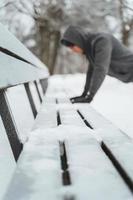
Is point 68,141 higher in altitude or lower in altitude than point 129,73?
higher

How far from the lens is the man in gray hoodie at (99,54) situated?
4997mm

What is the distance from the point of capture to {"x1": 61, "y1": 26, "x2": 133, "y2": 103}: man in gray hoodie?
16.4 feet

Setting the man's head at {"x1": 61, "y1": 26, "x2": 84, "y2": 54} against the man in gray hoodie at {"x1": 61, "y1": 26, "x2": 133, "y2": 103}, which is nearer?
the man in gray hoodie at {"x1": 61, "y1": 26, "x2": 133, "y2": 103}

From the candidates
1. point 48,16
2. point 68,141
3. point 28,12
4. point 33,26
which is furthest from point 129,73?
point 33,26

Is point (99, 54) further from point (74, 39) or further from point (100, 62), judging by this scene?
point (74, 39)

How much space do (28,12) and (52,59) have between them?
7420 millimetres

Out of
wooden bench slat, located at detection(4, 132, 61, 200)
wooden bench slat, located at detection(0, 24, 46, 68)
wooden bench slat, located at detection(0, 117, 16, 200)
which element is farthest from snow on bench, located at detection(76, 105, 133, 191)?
wooden bench slat, located at detection(0, 24, 46, 68)

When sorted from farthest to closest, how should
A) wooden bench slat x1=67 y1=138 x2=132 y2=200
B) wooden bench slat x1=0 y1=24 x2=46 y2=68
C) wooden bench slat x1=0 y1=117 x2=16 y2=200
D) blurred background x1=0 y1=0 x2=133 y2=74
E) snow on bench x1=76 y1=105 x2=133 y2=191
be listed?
blurred background x1=0 y1=0 x2=133 y2=74 < wooden bench slat x1=0 y1=24 x2=46 y2=68 < wooden bench slat x1=0 y1=117 x2=16 y2=200 < snow on bench x1=76 y1=105 x2=133 y2=191 < wooden bench slat x1=67 y1=138 x2=132 y2=200

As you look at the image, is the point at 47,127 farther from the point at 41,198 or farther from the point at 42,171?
the point at 41,198

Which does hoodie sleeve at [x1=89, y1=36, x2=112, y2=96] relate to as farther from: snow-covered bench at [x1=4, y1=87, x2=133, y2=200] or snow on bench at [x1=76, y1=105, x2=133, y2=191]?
snow-covered bench at [x1=4, y1=87, x2=133, y2=200]

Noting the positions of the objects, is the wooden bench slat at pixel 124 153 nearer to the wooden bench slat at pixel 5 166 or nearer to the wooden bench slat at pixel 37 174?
the wooden bench slat at pixel 37 174

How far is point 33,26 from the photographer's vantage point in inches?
942

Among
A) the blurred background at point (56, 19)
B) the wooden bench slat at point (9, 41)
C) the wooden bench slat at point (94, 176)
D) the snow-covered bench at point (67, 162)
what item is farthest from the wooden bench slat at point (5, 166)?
A: the blurred background at point (56, 19)

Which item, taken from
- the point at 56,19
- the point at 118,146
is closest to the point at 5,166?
the point at 118,146
